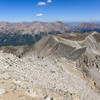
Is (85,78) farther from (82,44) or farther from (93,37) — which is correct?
(93,37)

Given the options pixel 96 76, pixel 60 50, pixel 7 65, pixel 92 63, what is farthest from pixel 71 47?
pixel 7 65

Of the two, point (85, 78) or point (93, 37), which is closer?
point (85, 78)

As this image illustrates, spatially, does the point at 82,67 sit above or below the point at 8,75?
below

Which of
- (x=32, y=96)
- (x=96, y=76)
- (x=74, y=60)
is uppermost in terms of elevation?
(x=32, y=96)

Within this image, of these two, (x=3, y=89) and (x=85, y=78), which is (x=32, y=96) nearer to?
(x=3, y=89)

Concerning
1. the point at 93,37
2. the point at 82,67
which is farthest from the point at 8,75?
the point at 93,37

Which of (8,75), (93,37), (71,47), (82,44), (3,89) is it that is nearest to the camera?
(3,89)

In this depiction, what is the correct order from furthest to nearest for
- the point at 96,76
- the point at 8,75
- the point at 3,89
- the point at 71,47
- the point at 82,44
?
the point at 82,44, the point at 71,47, the point at 96,76, the point at 8,75, the point at 3,89
